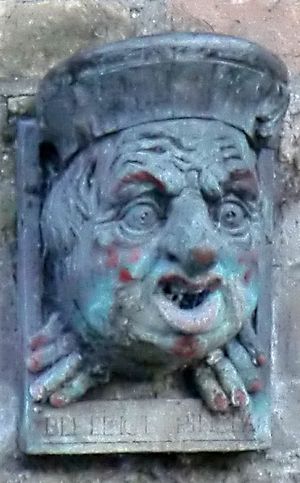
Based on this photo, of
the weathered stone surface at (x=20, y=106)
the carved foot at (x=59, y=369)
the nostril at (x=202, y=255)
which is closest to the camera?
the nostril at (x=202, y=255)

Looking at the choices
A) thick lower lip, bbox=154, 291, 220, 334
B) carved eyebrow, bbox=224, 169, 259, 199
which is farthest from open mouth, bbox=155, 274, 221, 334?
carved eyebrow, bbox=224, 169, 259, 199

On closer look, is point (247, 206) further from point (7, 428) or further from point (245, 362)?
point (7, 428)

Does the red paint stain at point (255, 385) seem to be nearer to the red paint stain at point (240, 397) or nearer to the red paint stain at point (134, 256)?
the red paint stain at point (240, 397)

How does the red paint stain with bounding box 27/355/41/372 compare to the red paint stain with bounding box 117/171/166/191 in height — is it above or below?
below

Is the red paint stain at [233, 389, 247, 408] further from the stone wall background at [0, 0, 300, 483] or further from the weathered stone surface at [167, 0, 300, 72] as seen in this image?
the weathered stone surface at [167, 0, 300, 72]

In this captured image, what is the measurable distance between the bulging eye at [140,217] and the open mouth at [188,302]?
6cm

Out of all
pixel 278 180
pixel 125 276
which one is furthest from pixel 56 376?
pixel 278 180

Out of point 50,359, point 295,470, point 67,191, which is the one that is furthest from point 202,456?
point 67,191

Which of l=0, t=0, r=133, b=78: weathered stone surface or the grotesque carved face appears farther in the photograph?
l=0, t=0, r=133, b=78: weathered stone surface

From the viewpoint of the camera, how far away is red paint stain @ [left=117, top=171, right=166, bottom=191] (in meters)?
1.41

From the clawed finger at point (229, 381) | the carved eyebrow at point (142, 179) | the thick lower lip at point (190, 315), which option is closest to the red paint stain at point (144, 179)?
the carved eyebrow at point (142, 179)

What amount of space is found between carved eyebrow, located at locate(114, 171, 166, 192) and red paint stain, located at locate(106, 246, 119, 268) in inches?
2.6

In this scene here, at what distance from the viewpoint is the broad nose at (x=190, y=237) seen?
1379 mm

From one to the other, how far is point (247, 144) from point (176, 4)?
23 cm
